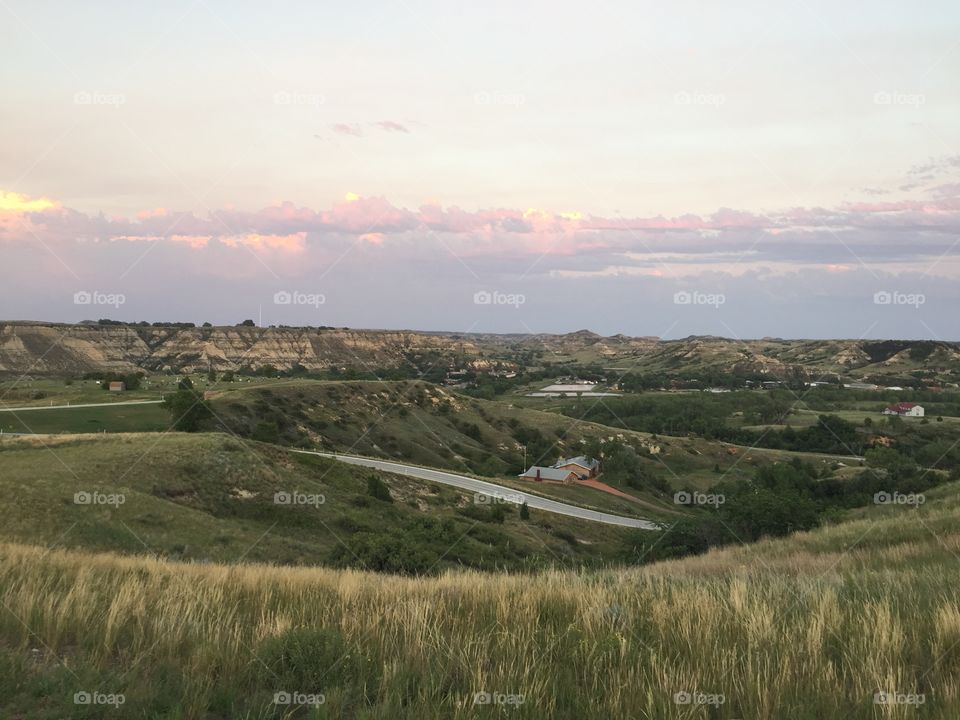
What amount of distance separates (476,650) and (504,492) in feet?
167

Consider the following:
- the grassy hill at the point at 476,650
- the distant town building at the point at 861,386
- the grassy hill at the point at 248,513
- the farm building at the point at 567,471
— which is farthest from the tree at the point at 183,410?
the distant town building at the point at 861,386

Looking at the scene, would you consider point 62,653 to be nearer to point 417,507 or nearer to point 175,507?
point 175,507

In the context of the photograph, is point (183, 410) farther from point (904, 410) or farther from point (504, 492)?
point (904, 410)

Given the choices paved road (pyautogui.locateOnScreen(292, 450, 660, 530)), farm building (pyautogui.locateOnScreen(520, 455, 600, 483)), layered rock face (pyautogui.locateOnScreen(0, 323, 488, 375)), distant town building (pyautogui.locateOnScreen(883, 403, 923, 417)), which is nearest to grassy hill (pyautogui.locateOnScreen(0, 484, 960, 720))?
paved road (pyautogui.locateOnScreen(292, 450, 660, 530))

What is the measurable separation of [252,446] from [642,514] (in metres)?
40.0

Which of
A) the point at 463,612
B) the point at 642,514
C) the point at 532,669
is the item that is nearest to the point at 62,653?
the point at 463,612

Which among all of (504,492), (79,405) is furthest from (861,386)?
(79,405)

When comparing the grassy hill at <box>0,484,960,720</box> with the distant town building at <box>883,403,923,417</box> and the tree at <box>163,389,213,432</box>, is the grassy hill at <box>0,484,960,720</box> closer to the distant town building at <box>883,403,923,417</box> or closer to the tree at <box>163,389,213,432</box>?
the tree at <box>163,389,213,432</box>

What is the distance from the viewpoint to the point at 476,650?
4844 millimetres

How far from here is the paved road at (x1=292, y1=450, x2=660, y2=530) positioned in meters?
51.9

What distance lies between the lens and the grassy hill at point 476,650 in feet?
13.5

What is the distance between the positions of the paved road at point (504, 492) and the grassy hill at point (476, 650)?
1756 inches

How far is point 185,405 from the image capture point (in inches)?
2047

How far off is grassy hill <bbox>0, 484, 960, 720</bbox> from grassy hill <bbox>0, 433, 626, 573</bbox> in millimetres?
10977
